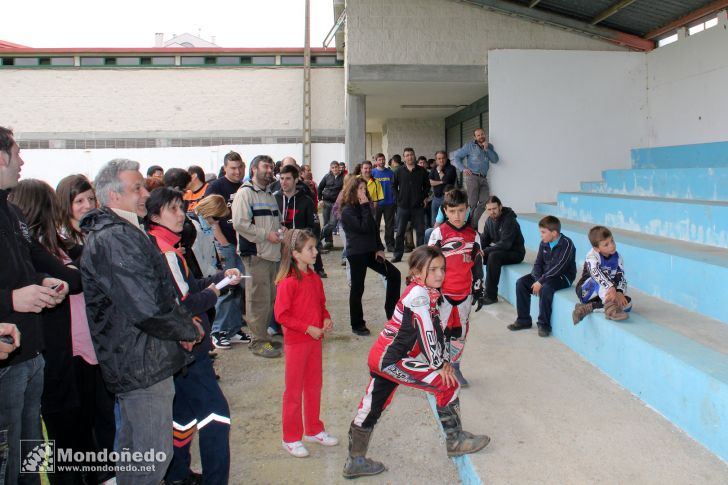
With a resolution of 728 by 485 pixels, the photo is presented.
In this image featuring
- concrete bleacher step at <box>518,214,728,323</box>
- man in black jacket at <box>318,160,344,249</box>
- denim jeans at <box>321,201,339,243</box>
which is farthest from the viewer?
man in black jacket at <box>318,160,344,249</box>

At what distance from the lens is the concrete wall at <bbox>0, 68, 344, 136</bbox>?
1922 centimetres

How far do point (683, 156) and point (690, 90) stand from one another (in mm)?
1046

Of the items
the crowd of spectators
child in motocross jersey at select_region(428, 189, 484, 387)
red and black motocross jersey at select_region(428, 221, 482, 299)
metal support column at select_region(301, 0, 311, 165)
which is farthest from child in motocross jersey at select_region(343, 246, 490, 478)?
metal support column at select_region(301, 0, 311, 165)

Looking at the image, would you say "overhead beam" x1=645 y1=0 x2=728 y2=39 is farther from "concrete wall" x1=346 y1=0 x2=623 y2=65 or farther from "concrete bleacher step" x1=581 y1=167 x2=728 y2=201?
"concrete bleacher step" x1=581 y1=167 x2=728 y2=201

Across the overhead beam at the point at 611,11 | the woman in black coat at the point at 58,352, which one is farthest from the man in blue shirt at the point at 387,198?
the woman in black coat at the point at 58,352

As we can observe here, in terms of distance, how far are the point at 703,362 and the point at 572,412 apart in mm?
806

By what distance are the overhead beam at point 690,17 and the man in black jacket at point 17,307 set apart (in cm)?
850

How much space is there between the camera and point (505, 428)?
3.54 m

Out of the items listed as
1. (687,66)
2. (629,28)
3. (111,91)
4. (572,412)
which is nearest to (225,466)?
(572,412)

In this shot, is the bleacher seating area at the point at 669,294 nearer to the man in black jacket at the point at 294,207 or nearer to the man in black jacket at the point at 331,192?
the man in black jacket at the point at 294,207

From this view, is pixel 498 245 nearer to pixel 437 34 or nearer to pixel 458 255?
pixel 458 255

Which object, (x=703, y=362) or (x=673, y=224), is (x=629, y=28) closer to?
(x=673, y=224)

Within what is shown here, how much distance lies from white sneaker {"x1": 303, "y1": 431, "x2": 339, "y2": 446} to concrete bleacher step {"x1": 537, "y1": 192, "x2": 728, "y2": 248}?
3945mm

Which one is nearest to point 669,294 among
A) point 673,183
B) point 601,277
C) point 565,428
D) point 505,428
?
point 601,277
